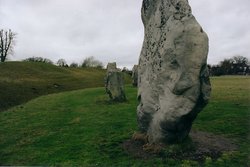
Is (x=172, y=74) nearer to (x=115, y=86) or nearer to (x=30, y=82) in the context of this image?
(x=115, y=86)

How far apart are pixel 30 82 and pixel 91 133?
3634 cm

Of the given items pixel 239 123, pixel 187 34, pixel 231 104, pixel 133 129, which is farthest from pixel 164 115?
pixel 231 104

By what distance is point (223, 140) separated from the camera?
1383 centimetres

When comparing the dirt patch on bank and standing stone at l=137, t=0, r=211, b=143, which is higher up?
standing stone at l=137, t=0, r=211, b=143

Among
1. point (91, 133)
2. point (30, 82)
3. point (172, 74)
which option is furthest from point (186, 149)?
point (30, 82)

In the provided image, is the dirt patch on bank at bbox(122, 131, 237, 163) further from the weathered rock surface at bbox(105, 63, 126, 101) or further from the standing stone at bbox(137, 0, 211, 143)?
the weathered rock surface at bbox(105, 63, 126, 101)

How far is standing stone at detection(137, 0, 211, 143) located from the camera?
37.4 ft

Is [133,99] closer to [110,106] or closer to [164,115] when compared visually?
[110,106]

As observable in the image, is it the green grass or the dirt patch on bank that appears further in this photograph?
the green grass

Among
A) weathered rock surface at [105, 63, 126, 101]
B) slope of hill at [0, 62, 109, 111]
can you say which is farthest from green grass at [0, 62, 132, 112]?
weathered rock surface at [105, 63, 126, 101]

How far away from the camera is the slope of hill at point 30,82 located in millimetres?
38034

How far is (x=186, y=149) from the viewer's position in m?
12.2

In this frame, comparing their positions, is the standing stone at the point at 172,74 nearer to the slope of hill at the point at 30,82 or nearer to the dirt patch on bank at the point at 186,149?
the dirt patch on bank at the point at 186,149

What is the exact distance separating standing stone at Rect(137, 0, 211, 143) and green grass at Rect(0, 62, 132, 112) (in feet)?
61.3
